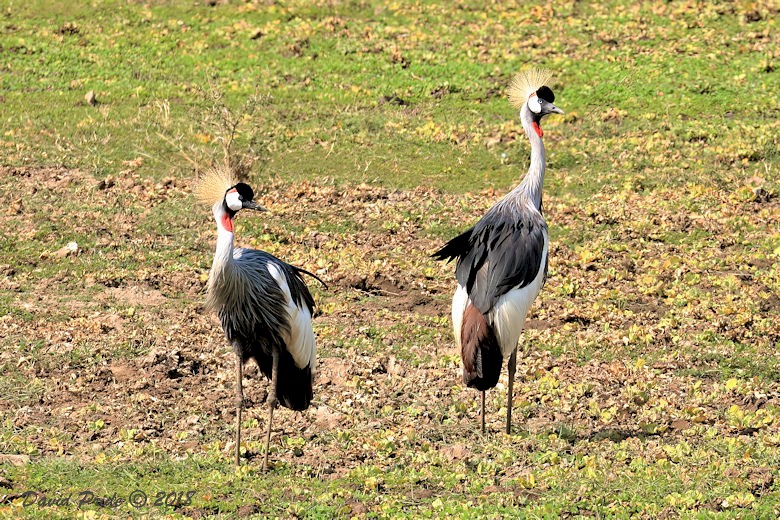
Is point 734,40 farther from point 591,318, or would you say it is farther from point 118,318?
point 118,318

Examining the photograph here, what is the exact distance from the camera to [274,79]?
1627 cm

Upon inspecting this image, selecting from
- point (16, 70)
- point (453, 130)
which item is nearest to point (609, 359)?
point (453, 130)

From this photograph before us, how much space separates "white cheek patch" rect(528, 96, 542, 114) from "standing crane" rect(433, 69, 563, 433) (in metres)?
0.91

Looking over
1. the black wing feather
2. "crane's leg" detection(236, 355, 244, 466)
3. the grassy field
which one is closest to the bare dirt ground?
the grassy field

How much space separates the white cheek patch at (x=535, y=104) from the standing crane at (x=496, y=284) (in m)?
0.91

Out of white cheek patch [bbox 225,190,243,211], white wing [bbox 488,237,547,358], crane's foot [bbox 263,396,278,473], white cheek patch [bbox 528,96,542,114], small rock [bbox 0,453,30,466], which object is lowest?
small rock [bbox 0,453,30,466]

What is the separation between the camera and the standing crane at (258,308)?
768cm

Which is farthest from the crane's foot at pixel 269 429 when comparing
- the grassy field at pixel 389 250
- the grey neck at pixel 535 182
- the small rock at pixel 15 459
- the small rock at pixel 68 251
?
the small rock at pixel 68 251

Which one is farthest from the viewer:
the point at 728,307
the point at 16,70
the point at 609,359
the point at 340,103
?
the point at 16,70

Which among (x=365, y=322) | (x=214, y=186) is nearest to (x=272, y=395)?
(x=214, y=186)

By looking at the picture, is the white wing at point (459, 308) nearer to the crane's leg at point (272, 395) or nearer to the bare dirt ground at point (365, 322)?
the bare dirt ground at point (365, 322)

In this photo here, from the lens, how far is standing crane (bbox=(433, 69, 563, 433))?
7.86m

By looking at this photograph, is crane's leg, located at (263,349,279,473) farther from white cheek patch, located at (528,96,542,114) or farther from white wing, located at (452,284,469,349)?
white cheek patch, located at (528,96,542,114)

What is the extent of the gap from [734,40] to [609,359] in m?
8.71
